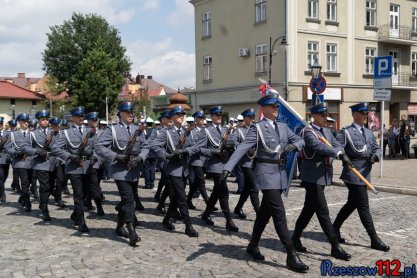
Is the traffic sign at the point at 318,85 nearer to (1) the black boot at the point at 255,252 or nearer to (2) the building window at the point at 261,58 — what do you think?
(1) the black boot at the point at 255,252

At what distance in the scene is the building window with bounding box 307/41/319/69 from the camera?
31.0 m

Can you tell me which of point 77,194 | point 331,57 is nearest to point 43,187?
point 77,194

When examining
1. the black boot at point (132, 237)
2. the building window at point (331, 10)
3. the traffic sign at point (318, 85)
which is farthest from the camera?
the building window at point (331, 10)

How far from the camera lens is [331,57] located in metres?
31.9

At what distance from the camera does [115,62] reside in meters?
50.7

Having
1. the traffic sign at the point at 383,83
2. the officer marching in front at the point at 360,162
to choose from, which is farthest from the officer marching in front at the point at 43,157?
the traffic sign at the point at 383,83

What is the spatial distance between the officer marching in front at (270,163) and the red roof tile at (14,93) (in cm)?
6737

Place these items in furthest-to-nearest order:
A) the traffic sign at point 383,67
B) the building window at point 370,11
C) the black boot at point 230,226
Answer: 1. the building window at point 370,11
2. the traffic sign at point 383,67
3. the black boot at point 230,226

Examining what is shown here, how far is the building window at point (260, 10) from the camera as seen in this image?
3178 centimetres

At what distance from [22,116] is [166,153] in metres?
4.69

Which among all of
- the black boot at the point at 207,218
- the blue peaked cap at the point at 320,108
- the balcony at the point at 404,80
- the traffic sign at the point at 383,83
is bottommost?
the black boot at the point at 207,218

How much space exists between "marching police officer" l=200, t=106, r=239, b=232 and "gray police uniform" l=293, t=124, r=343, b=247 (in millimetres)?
1708

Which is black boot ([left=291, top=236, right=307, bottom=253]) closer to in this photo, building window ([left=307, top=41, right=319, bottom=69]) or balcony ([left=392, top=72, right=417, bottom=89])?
building window ([left=307, top=41, right=319, bottom=69])

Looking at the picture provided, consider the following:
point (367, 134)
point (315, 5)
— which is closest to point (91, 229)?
point (367, 134)
